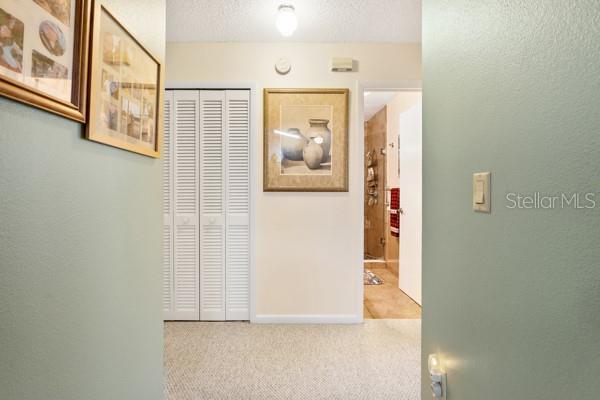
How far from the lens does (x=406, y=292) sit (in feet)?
12.0

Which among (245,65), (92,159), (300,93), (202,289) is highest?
(245,65)

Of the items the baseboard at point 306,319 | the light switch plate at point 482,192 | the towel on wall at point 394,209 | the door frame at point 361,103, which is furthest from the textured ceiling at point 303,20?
the baseboard at point 306,319

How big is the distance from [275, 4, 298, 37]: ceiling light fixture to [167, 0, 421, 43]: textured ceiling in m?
0.04

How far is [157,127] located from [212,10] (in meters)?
1.35

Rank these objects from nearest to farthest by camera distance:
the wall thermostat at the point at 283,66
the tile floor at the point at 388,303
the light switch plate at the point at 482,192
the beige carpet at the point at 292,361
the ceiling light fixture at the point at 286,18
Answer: the light switch plate at the point at 482,192
the beige carpet at the point at 292,361
the ceiling light fixture at the point at 286,18
the wall thermostat at the point at 283,66
the tile floor at the point at 388,303

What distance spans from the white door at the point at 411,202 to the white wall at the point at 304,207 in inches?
28.4

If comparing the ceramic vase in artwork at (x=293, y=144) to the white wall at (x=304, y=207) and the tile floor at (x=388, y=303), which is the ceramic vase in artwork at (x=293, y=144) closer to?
the white wall at (x=304, y=207)

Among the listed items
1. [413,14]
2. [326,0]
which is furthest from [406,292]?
[326,0]

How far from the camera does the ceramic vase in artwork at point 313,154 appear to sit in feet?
9.22

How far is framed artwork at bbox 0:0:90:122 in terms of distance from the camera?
2.22ft

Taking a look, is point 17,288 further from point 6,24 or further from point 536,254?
point 536,254

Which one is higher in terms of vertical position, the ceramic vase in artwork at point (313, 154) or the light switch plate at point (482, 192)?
the ceramic vase in artwork at point (313, 154)
